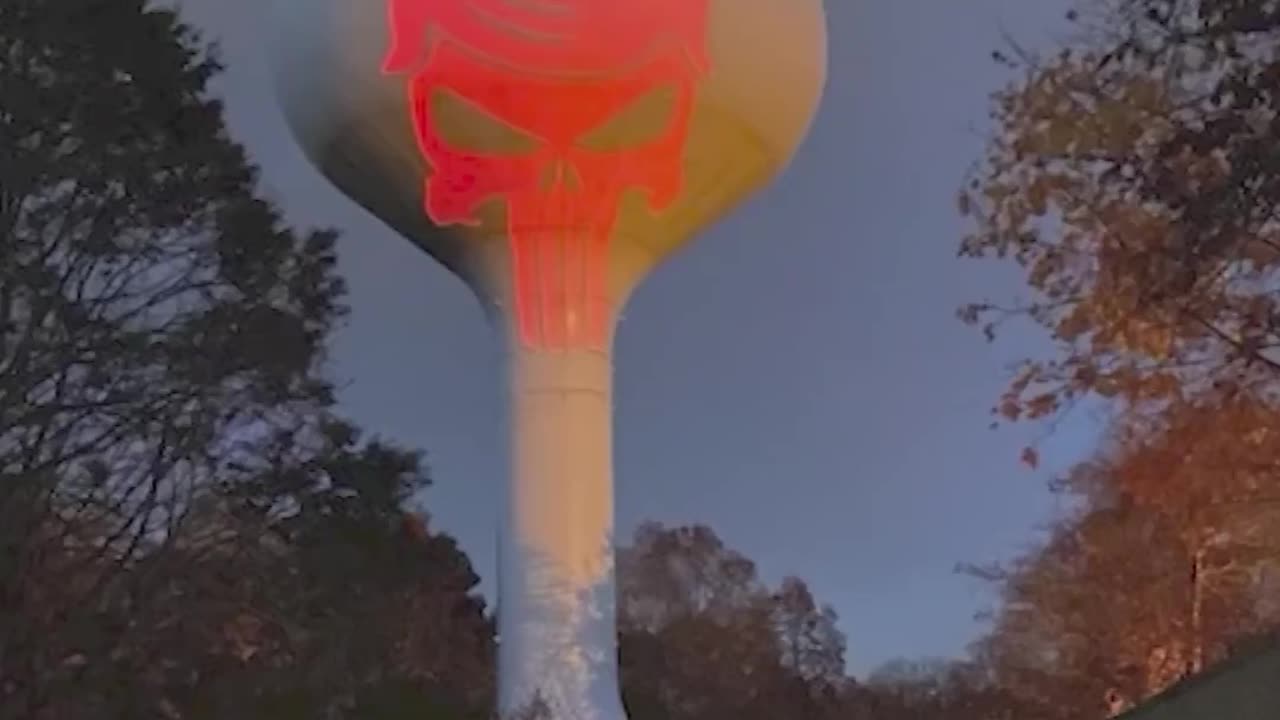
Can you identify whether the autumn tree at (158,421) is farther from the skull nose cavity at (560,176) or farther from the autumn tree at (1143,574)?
the autumn tree at (1143,574)

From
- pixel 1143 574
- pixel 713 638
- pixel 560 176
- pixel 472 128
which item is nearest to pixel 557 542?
pixel 560 176

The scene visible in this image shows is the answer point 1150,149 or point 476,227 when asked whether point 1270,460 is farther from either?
point 476,227

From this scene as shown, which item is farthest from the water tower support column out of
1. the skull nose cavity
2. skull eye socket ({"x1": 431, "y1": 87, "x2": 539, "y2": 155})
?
skull eye socket ({"x1": 431, "y1": 87, "x2": 539, "y2": 155})

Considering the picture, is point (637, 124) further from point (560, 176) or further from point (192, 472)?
point (192, 472)

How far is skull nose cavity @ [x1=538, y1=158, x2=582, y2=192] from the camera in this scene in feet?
49.3

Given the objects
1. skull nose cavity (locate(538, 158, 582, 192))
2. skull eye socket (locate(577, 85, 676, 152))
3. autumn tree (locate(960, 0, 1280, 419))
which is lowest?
autumn tree (locate(960, 0, 1280, 419))

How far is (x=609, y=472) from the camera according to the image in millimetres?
16094

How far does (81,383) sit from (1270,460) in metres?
9.25

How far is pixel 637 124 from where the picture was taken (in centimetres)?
1463

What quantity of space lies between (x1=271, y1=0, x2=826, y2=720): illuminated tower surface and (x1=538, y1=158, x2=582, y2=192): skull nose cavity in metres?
0.02

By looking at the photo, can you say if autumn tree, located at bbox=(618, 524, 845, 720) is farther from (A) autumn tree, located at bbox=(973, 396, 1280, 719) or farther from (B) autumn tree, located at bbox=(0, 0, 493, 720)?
(B) autumn tree, located at bbox=(0, 0, 493, 720)

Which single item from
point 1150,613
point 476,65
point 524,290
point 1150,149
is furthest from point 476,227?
point 1150,613

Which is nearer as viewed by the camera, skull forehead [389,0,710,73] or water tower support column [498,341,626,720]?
skull forehead [389,0,710,73]

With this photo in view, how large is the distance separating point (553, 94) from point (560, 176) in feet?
2.76
